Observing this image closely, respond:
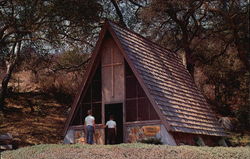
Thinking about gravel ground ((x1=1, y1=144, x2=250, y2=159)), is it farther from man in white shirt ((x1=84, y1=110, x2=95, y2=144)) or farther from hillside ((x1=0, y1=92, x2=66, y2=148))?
hillside ((x1=0, y1=92, x2=66, y2=148))

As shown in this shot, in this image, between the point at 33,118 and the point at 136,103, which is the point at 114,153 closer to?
the point at 136,103

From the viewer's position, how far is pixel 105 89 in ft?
53.3

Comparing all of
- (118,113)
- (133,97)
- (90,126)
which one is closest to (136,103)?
(133,97)

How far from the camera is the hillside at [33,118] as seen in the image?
21391 millimetres

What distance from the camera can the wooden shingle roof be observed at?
49.7 feet

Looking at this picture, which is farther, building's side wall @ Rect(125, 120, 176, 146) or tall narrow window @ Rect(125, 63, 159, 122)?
tall narrow window @ Rect(125, 63, 159, 122)

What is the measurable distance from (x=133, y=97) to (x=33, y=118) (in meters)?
11.3

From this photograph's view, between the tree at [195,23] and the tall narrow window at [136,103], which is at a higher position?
the tree at [195,23]

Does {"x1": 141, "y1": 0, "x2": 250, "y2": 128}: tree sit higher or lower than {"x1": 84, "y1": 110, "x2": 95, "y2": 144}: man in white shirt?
higher

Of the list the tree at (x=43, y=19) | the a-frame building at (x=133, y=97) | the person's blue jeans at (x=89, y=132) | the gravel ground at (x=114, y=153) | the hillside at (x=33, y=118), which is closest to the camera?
the gravel ground at (x=114, y=153)

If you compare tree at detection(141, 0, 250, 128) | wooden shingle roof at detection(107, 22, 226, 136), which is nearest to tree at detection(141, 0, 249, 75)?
tree at detection(141, 0, 250, 128)

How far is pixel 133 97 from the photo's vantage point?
15586 millimetres

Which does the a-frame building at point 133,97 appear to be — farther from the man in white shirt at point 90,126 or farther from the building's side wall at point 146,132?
the man in white shirt at point 90,126

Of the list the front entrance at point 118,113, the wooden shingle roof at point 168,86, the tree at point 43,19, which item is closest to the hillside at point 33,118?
the front entrance at point 118,113
